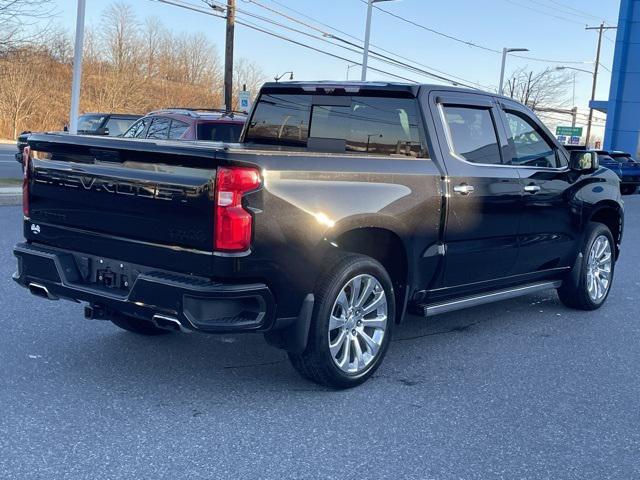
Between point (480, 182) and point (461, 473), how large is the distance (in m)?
2.45

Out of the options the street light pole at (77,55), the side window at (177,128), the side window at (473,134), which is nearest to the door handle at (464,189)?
the side window at (473,134)

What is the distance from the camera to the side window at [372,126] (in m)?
5.16

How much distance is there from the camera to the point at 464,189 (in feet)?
17.0

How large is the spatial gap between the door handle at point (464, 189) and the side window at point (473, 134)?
0.22 meters

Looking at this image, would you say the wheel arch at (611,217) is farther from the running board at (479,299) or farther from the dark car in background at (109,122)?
the dark car in background at (109,122)

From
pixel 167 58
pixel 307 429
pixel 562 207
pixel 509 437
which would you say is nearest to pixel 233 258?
pixel 307 429

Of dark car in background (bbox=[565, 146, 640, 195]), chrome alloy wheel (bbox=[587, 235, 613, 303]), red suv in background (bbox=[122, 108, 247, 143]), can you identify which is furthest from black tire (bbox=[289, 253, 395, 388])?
dark car in background (bbox=[565, 146, 640, 195])

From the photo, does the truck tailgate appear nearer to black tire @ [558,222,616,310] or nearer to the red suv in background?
black tire @ [558,222,616,310]

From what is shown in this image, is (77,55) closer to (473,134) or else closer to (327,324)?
(473,134)

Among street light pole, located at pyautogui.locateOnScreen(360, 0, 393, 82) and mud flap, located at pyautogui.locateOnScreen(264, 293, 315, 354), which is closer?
mud flap, located at pyautogui.locateOnScreen(264, 293, 315, 354)

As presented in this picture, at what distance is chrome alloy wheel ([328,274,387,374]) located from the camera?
446 cm

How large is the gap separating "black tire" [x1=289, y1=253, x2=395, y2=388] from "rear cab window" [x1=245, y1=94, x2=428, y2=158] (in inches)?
40.3

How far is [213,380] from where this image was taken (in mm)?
4605

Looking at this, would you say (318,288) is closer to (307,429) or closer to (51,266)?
(307,429)
